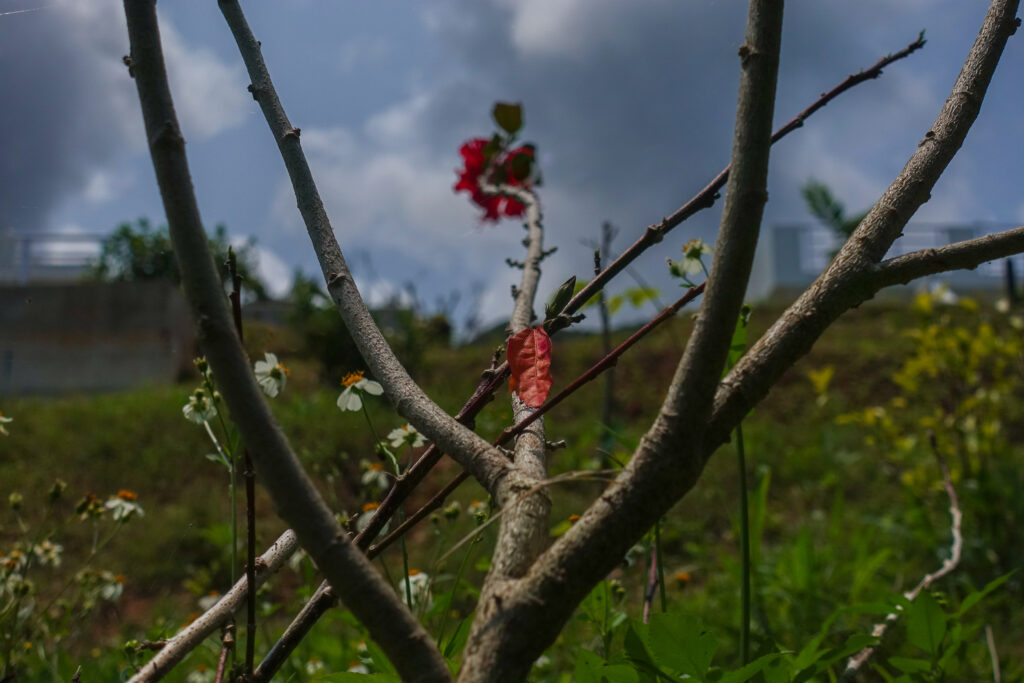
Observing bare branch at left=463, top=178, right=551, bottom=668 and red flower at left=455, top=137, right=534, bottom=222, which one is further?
red flower at left=455, top=137, right=534, bottom=222

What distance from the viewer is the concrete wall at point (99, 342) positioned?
5020 mm

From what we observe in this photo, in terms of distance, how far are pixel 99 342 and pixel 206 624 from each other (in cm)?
623

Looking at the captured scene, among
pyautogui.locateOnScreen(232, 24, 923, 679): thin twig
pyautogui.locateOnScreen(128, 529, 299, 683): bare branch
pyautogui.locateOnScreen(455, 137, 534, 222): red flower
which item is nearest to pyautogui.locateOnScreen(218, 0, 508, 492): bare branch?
pyautogui.locateOnScreen(232, 24, 923, 679): thin twig

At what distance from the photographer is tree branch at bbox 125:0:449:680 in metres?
0.43

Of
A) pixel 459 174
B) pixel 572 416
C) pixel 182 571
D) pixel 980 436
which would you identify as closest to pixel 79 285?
pixel 182 571

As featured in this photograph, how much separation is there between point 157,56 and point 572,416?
198 inches

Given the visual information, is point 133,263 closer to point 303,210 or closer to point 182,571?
point 182,571

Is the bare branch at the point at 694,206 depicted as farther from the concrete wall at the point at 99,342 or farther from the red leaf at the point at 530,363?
the concrete wall at the point at 99,342

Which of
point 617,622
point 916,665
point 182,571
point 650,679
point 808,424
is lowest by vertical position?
point 916,665

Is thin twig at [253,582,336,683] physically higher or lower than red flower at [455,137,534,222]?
lower

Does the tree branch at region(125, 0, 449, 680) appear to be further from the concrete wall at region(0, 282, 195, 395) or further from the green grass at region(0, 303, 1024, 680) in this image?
the concrete wall at region(0, 282, 195, 395)

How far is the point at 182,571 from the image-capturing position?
135 inches

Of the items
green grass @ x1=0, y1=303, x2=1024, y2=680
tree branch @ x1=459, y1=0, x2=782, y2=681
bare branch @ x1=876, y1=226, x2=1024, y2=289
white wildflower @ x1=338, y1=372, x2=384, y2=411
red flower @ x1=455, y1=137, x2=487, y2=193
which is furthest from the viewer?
green grass @ x1=0, y1=303, x2=1024, y2=680

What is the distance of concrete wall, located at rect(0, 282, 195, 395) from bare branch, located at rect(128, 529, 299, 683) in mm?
4293
